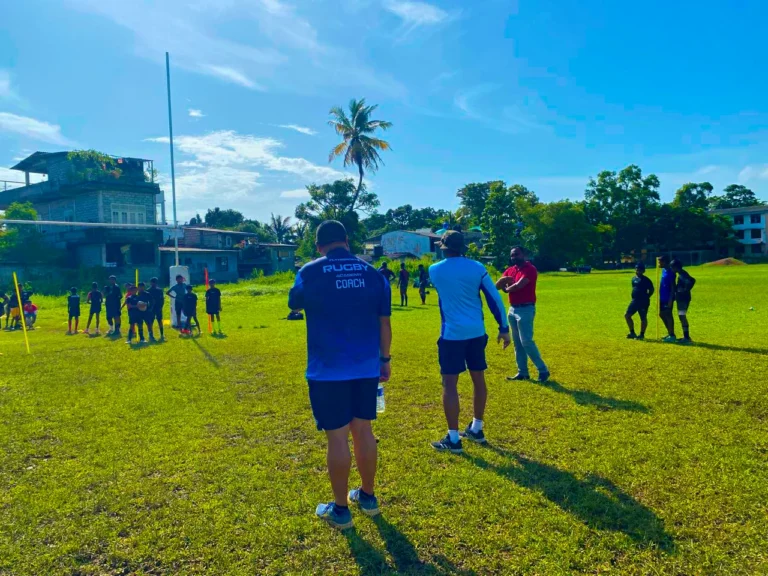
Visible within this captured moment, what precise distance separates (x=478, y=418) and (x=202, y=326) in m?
14.6

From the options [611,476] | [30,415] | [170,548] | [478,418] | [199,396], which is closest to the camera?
[170,548]

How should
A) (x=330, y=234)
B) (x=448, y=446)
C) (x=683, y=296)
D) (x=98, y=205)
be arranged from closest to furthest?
1. (x=330, y=234)
2. (x=448, y=446)
3. (x=683, y=296)
4. (x=98, y=205)

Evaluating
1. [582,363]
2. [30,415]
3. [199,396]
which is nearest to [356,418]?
[199,396]

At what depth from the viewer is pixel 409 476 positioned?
4504 mm

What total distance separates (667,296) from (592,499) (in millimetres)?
8692

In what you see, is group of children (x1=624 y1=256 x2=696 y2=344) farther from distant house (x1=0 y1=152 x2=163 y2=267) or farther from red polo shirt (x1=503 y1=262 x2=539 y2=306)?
distant house (x1=0 y1=152 x2=163 y2=267)

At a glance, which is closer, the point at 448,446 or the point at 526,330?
the point at 448,446

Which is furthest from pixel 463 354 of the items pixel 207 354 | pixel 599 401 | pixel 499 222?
pixel 499 222

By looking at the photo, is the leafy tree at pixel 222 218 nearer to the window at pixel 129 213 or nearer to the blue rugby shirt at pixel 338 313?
the window at pixel 129 213

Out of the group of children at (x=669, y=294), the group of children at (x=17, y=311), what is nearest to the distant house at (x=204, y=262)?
the group of children at (x=17, y=311)

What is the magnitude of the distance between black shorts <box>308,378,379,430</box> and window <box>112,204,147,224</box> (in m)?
42.9

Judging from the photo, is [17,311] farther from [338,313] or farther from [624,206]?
[624,206]

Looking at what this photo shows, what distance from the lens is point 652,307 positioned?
18500mm

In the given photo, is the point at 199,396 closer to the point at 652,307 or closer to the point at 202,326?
the point at 202,326
